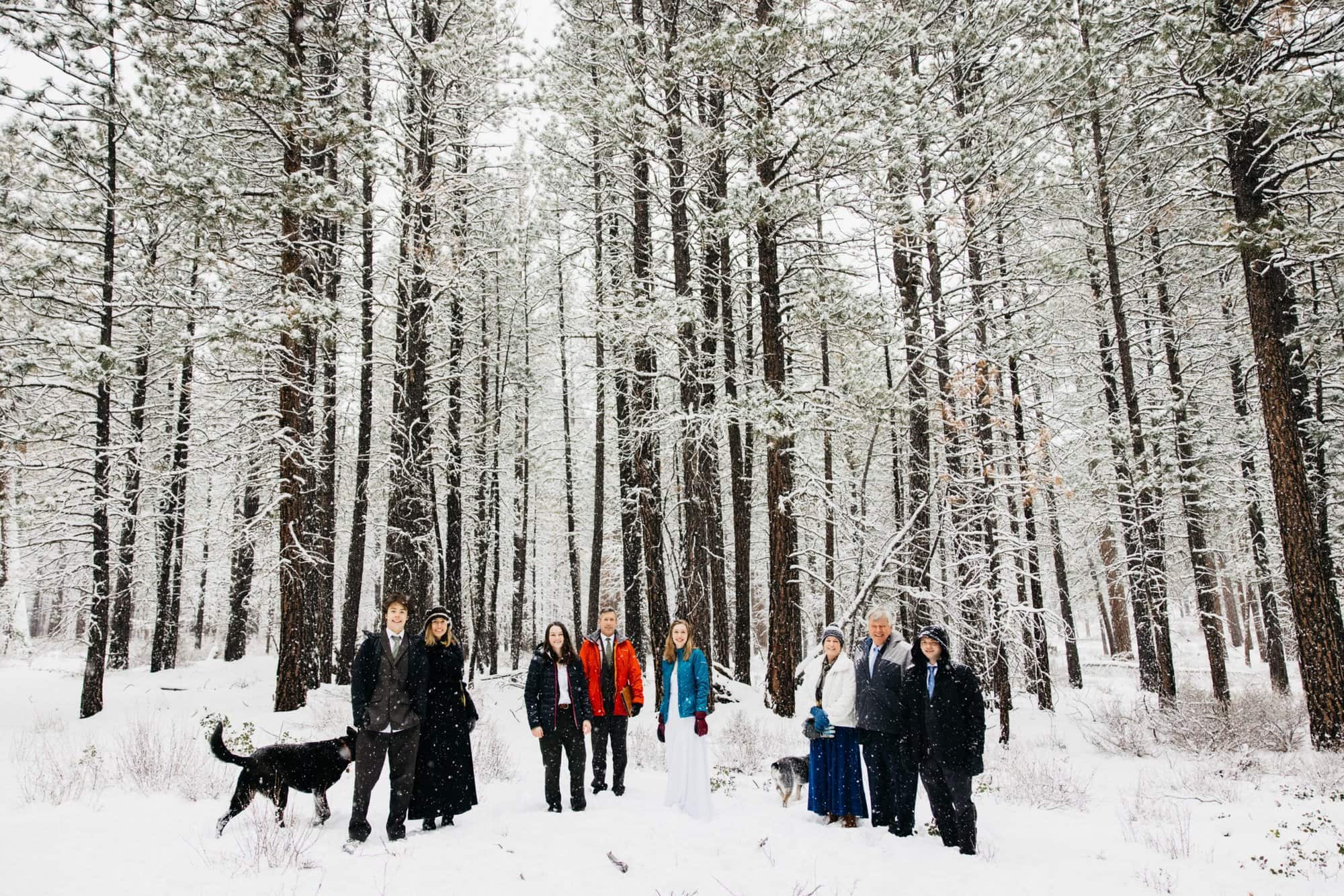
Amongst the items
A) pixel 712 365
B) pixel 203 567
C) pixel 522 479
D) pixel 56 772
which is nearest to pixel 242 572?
pixel 203 567

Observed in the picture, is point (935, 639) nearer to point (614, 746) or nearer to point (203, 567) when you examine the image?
point (614, 746)

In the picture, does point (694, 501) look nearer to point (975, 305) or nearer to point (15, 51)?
point (975, 305)

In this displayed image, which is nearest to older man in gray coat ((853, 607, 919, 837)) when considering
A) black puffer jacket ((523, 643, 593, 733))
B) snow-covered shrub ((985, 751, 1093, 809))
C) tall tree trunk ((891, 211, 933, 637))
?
snow-covered shrub ((985, 751, 1093, 809))

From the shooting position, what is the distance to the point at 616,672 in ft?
23.8

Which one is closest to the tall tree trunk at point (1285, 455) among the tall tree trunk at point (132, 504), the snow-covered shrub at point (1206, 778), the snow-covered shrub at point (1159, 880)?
the snow-covered shrub at point (1206, 778)

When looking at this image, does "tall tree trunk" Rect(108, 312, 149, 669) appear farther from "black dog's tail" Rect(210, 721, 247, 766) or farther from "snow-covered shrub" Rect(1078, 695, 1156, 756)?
"snow-covered shrub" Rect(1078, 695, 1156, 756)

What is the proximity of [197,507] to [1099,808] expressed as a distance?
28.8 meters

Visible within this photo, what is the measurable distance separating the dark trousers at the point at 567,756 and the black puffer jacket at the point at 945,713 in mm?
3019

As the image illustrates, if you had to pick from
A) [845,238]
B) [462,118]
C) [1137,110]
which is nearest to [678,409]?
[845,238]

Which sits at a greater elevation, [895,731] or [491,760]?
[895,731]

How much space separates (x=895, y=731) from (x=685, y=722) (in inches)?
78.7

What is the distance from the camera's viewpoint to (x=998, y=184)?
10.1 m

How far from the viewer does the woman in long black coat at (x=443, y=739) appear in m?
5.94

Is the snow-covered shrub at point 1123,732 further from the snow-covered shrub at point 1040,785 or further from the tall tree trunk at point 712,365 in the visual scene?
the tall tree trunk at point 712,365
